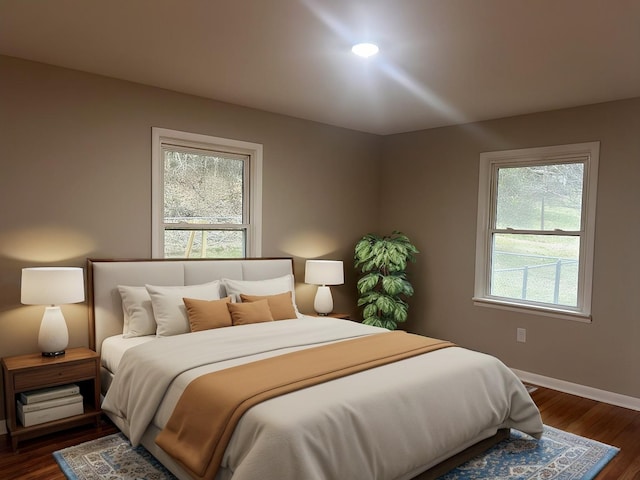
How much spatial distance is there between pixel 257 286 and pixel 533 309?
8.34ft

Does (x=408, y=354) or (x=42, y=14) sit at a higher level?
(x=42, y=14)

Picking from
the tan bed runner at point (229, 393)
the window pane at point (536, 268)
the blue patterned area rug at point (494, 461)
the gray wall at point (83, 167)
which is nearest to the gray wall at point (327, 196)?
the gray wall at point (83, 167)

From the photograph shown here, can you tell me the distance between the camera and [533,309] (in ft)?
14.3

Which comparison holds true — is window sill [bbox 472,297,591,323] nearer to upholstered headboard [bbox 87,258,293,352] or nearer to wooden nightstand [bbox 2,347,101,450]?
upholstered headboard [bbox 87,258,293,352]

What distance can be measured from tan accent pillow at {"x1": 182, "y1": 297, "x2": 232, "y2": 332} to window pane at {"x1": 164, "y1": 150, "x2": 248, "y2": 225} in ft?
3.08

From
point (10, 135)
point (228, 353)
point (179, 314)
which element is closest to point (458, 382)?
point (228, 353)

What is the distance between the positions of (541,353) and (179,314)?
322 centimetres

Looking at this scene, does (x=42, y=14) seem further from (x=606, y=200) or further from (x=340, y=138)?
(x=606, y=200)

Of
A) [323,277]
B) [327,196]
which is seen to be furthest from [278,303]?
[327,196]

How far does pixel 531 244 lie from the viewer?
4.51 meters

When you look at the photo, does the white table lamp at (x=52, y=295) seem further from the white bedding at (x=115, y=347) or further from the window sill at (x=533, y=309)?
the window sill at (x=533, y=309)

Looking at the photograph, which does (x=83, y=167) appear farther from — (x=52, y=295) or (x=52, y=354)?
(x=52, y=354)

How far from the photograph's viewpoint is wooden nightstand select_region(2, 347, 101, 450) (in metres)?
2.85

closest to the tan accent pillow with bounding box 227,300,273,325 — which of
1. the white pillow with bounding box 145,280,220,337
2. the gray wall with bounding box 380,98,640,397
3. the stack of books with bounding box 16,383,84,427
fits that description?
the white pillow with bounding box 145,280,220,337
